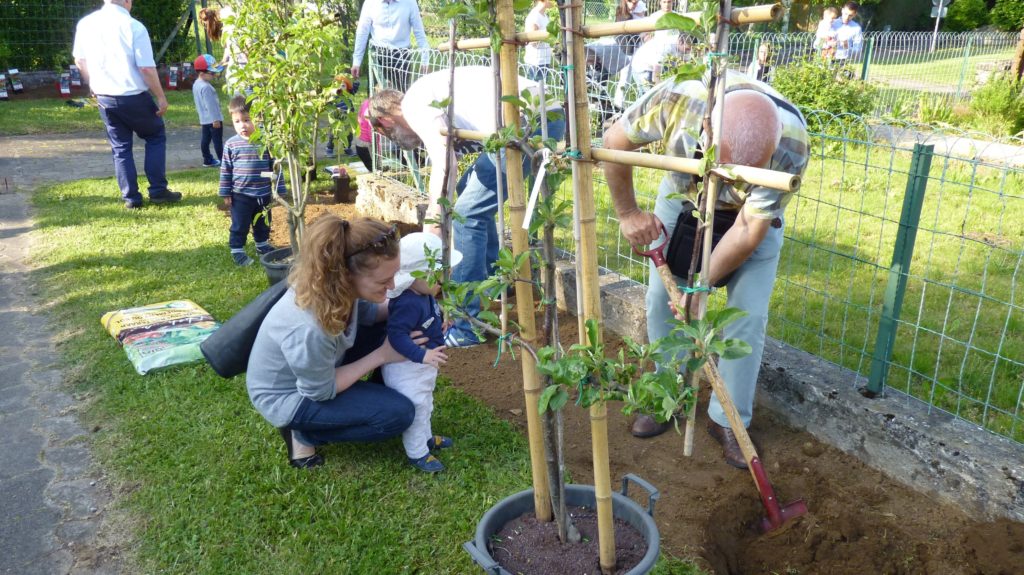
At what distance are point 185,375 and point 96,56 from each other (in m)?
4.28

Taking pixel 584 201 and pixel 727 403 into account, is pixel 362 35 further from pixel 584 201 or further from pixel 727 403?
pixel 727 403

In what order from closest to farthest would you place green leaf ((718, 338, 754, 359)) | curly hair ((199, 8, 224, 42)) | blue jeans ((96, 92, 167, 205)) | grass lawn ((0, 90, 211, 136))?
1. green leaf ((718, 338, 754, 359))
2. blue jeans ((96, 92, 167, 205))
3. curly hair ((199, 8, 224, 42))
4. grass lawn ((0, 90, 211, 136))

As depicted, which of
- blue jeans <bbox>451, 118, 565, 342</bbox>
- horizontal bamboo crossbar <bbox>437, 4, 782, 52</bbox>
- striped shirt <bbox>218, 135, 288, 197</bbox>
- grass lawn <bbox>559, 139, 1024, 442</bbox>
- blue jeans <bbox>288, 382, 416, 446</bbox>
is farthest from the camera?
striped shirt <bbox>218, 135, 288, 197</bbox>

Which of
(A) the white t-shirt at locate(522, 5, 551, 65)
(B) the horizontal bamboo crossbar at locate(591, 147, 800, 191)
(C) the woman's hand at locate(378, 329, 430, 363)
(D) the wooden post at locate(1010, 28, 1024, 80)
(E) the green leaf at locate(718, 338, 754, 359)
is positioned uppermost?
(A) the white t-shirt at locate(522, 5, 551, 65)

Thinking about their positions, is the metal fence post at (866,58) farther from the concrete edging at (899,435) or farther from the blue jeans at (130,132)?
the concrete edging at (899,435)

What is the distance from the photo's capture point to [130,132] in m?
7.15

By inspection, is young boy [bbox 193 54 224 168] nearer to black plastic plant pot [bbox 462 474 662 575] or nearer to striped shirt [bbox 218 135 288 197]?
striped shirt [bbox 218 135 288 197]

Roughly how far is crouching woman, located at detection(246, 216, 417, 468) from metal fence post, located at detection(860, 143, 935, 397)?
1.88m

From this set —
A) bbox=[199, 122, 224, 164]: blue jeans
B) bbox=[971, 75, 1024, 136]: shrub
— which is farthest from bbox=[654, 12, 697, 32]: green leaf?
bbox=[971, 75, 1024, 136]: shrub

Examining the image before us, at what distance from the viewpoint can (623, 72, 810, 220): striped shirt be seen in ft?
8.32

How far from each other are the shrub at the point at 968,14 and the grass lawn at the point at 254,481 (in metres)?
28.2

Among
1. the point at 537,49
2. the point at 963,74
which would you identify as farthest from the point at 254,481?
the point at 963,74

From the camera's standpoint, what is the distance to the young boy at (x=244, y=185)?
535 cm

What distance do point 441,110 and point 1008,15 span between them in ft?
84.5
